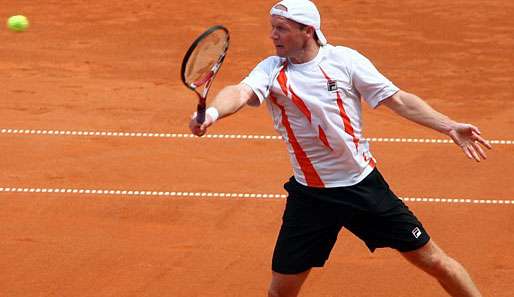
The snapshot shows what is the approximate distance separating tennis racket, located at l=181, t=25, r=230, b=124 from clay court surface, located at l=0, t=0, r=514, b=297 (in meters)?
2.50

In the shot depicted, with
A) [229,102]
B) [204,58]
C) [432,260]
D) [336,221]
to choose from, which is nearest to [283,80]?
[229,102]

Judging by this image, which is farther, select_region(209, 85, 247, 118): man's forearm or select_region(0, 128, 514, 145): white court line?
select_region(0, 128, 514, 145): white court line

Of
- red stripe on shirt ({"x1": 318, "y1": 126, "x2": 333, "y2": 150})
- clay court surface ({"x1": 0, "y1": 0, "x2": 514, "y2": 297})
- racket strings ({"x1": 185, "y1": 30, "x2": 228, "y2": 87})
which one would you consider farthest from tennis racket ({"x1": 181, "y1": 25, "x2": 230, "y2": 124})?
clay court surface ({"x1": 0, "y1": 0, "x2": 514, "y2": 297})

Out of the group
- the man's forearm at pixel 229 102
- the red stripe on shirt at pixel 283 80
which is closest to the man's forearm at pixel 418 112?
the red stripe on shirt at pixel 283 80

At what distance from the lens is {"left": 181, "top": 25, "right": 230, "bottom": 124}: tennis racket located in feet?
24.5

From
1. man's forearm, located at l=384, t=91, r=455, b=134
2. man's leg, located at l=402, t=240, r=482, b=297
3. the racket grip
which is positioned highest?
the racket grip

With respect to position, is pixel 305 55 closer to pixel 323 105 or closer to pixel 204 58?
pixel 323 105

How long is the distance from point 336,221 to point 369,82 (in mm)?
988

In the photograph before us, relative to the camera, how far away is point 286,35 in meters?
7.83

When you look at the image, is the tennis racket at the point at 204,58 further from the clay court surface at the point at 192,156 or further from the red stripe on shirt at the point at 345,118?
the clay court surface at the point at 192,156

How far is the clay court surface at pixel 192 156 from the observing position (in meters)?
10.1

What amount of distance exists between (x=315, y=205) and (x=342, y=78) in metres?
0.90

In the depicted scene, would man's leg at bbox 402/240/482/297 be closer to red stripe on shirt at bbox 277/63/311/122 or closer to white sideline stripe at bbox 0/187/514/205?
red stripe on shirt at bbox 277/63/311/122

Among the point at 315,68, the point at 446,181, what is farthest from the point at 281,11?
the point at 446,181
